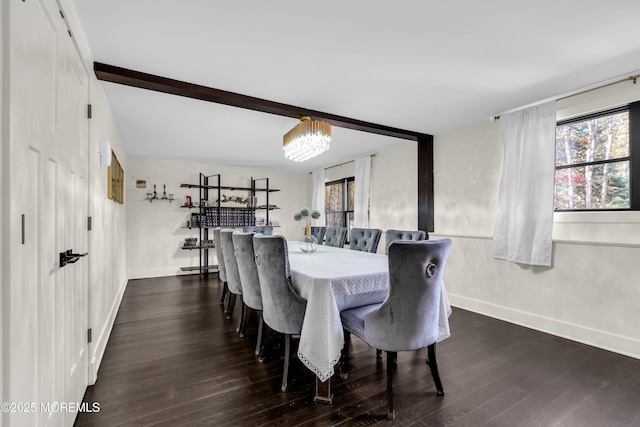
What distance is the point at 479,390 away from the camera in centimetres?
195

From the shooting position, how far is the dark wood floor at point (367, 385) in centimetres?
168

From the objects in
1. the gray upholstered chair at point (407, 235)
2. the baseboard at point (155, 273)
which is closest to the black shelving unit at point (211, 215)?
the baseboard at point (155, 273)

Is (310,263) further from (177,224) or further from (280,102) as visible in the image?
(177,224)

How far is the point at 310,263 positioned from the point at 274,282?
520 millimetres

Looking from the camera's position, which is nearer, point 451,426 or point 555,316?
point 451,426

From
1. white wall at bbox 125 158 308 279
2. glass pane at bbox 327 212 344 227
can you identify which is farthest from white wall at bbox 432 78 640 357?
white wall at bbox 125 158 308 279

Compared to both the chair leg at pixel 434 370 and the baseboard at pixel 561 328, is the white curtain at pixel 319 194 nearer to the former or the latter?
the baseboard at pixel 561 328

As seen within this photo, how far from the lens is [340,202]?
643 centimetres

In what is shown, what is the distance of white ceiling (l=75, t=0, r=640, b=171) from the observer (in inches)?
68.2

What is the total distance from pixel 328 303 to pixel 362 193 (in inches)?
156

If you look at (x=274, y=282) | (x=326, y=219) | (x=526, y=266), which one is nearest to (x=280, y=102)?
(x=274, y=282)

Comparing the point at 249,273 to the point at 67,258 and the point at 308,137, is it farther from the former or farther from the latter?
the point at 308,137

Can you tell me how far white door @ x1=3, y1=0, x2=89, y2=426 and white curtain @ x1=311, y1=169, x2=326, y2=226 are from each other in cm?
520

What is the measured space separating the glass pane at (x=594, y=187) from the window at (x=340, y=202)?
3.61 metres
